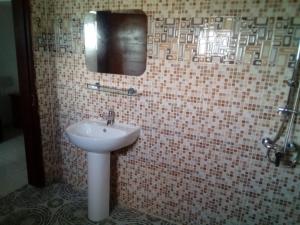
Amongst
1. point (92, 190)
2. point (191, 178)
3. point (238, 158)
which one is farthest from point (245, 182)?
point (92, 190)

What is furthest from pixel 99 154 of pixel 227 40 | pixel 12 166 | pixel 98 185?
pixel 12 166

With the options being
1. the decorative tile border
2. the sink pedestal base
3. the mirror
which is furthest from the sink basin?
the decorative tile border

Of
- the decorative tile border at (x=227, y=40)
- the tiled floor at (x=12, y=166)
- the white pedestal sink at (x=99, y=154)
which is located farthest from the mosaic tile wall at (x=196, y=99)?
the tiled floor at (x=12, y=166)

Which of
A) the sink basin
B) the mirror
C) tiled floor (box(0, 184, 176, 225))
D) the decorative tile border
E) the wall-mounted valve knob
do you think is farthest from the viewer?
tiled floor (box(0, 184, 176, 225))

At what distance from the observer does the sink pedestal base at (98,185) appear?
192 cm

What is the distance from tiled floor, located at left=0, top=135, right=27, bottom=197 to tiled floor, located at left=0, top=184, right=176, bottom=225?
152mm

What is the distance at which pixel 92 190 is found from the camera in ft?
6.54

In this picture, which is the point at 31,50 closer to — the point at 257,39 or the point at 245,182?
the point at 257,39

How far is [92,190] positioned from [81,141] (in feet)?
1.70

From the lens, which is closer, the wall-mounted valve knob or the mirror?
the wall-mounted valve knob

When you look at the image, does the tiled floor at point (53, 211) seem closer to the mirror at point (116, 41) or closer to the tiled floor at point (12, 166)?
the tiled floor at point (12, 166)

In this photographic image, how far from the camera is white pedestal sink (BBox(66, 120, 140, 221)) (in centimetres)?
180

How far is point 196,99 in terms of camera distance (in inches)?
67.8

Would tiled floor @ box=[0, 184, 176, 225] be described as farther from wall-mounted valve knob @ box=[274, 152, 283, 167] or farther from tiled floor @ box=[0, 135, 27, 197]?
wall-mounted valve knob @ box=[274, 152, 283, 167]
